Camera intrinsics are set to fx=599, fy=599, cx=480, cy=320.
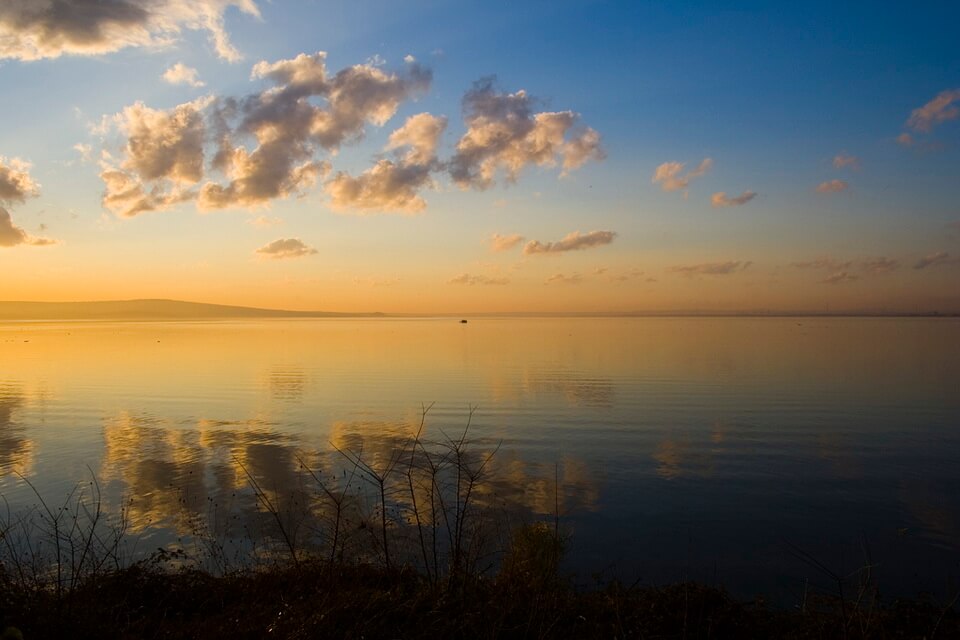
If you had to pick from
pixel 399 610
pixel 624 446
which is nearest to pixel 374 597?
pixel 399 610

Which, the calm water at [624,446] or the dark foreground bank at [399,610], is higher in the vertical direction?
the dark foreground bank at [399,610]

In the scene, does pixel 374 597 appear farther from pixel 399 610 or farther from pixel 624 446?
pixel 624 446

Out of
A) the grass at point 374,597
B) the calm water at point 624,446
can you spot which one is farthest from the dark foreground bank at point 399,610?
the calm water at point 624,446

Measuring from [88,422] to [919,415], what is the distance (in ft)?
136

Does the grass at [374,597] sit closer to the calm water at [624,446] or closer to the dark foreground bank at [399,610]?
the dark foreground bank at [399,610]

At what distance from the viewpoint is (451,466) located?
21.1m

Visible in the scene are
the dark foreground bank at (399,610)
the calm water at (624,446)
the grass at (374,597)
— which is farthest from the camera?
the calm water at (624,446)

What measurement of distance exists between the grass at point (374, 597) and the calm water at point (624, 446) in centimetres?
187

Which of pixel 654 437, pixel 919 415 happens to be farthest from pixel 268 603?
pixel 919 415

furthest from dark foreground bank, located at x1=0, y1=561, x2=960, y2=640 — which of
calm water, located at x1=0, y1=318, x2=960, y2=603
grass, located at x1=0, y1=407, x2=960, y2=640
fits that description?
calm water, located at x1=0, y1=318, x2=960, y2=603

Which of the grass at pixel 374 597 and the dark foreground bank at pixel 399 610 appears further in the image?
the grass at pixel 374 597

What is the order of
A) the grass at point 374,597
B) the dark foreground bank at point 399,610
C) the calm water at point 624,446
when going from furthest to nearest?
the calm water at point 624,446, the grass at point 374,597, the dark foreground bank at point 399,610

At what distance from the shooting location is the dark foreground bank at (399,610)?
851 cm

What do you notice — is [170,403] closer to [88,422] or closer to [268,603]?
[88,422]
